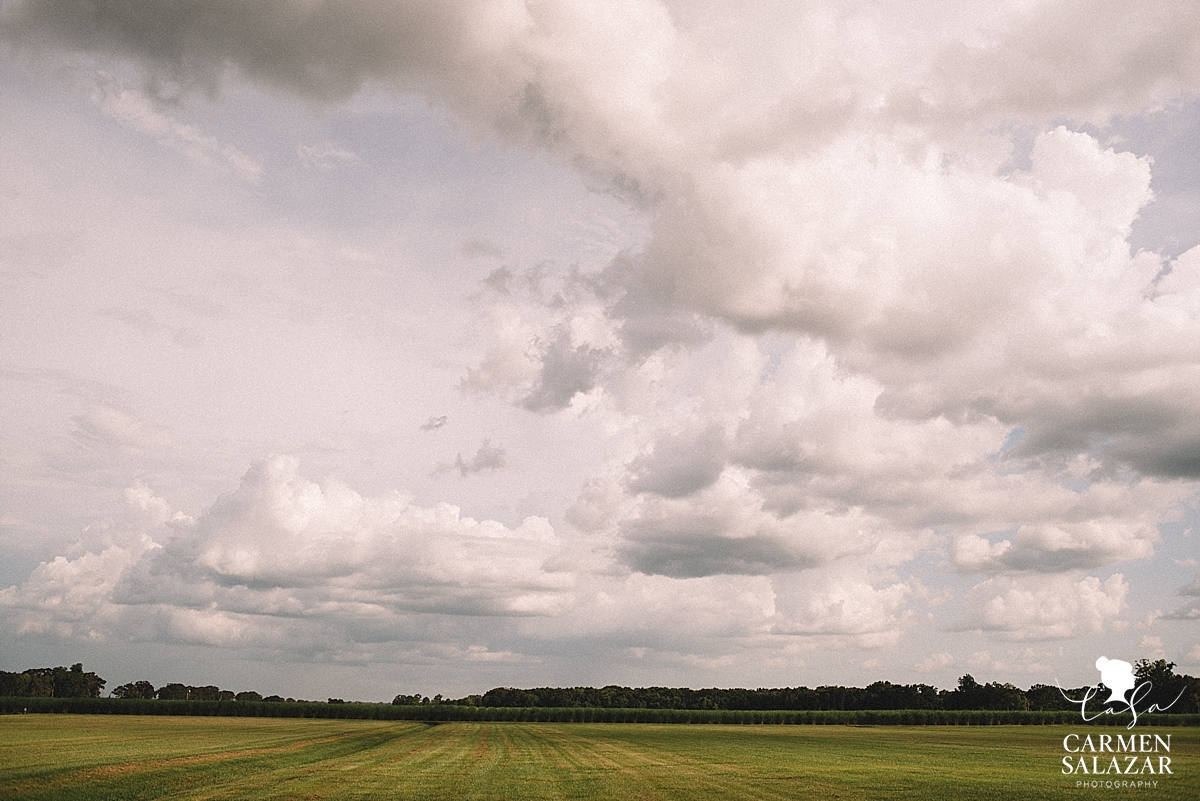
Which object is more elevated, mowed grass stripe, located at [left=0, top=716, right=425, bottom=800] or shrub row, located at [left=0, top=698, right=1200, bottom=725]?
mowed grass stripe, located at [left=0, top=716, right=425, bottom=800]

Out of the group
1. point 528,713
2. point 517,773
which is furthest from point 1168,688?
point 517,773

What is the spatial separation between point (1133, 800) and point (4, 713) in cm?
16887

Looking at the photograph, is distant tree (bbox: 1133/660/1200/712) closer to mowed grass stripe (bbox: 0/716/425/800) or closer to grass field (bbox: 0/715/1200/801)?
grass field (bbox: 0/715/1200/801)

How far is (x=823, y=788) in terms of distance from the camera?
34344 mm

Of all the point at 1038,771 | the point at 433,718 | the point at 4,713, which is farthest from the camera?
the point at 433,718

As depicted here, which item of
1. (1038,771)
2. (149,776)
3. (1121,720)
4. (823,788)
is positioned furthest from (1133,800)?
(1121,720)

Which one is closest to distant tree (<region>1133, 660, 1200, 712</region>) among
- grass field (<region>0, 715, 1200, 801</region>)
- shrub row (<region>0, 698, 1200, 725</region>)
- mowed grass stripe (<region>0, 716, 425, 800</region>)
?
shrub row (<region>0, 698, 1200, 725</region>)

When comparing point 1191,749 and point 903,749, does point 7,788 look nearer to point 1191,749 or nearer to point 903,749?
point 903,749

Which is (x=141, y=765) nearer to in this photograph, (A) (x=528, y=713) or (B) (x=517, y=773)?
(B) (x=517, y=773)

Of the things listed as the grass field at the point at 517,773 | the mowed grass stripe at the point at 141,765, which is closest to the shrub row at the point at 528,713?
the grass field at the point at 517,773

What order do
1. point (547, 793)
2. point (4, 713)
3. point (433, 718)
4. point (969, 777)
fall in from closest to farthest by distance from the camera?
point (547, 793), point (969, 777), point (4, 713), point (433, 718)

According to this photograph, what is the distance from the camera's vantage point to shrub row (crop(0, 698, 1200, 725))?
155m

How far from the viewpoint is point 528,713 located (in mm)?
170625

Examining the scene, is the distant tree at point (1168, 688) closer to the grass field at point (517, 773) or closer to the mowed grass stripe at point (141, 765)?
the grass field at point (517, 773)
